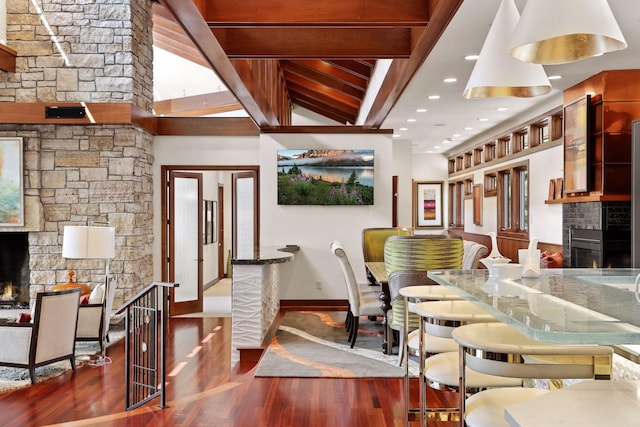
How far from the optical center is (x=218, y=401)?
3.74m

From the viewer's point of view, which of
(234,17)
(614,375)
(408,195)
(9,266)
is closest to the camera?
(614,375)

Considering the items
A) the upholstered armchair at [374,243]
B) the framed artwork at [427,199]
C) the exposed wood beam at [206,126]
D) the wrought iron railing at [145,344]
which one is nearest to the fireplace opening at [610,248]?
the upholstered armchair at [374,243]

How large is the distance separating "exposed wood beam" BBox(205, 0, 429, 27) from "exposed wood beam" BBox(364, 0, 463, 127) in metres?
0.16

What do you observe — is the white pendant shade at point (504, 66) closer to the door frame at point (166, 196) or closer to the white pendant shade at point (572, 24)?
the white pendant shade at point (572, 24)

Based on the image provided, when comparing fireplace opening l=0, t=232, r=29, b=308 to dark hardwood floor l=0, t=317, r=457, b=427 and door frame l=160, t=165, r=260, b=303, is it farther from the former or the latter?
dark hardwood floor l=0, t=317, r=457, b=427

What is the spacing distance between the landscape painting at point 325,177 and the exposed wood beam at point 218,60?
733 mm

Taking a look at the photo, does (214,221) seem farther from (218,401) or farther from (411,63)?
(218,401)

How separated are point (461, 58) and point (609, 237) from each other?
99.8 inches

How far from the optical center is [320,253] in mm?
7617

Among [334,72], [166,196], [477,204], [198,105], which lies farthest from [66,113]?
[477,204]

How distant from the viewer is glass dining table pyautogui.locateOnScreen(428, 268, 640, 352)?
1281mm

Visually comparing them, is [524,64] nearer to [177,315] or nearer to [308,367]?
[308,367]

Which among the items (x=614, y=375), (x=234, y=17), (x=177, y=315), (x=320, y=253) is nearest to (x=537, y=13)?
(x=614, y=375)

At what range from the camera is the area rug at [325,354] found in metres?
4.36
